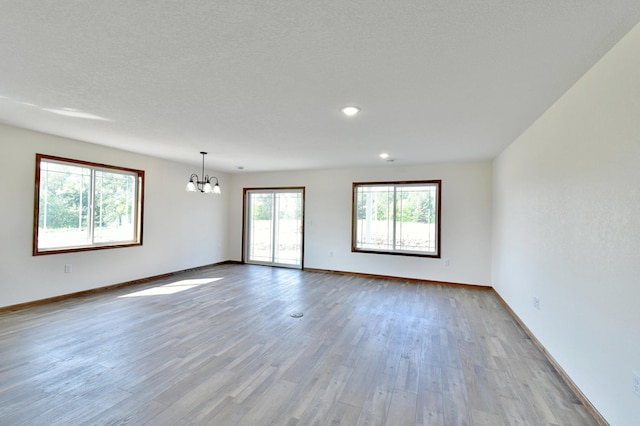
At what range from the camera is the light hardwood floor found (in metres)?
1.97

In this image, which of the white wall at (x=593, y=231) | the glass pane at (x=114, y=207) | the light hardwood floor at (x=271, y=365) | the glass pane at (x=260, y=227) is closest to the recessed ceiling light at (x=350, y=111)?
the white wall at (x=593, y=231)

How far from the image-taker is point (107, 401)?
2.05 meters

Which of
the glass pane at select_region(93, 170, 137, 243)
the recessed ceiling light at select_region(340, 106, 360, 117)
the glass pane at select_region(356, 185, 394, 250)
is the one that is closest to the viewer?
the recessed ceiling light at select_region(340, 106, 360, 117)

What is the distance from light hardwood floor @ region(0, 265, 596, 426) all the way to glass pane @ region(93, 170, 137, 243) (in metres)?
1.18

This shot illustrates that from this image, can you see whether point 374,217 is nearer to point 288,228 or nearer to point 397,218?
point 397,218

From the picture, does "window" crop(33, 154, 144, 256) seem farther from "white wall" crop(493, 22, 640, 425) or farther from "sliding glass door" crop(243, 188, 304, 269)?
"white wall" crop(493, 22, 640, 425)

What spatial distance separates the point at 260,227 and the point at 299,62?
5963mm

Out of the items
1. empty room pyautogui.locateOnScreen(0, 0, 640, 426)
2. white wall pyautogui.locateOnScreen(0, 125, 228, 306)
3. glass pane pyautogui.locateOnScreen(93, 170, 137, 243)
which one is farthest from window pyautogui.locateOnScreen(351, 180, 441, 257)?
glass pane pyautogui.locateOnScreen(93, 170, 137, 243)

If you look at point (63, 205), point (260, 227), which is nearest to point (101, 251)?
point (63, 205)

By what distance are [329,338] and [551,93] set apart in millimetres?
3171

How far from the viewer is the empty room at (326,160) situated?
1699 mm

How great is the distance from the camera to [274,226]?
7465 millimetres

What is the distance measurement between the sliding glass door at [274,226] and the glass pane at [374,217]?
4.81 feet

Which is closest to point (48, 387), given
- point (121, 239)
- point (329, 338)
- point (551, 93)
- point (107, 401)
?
point (107, 401)
